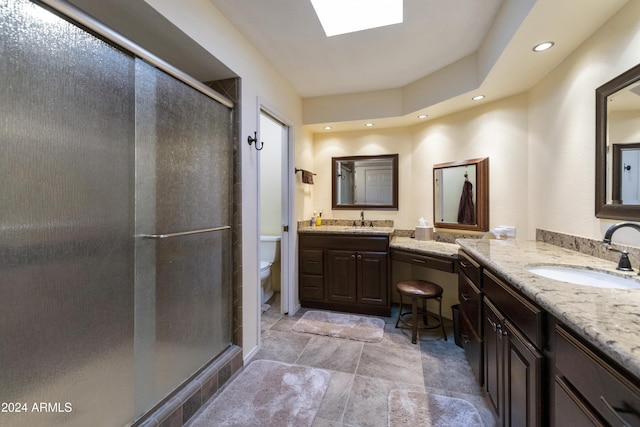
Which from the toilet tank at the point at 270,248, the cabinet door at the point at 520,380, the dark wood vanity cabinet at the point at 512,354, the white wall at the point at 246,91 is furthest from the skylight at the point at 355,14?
the toilet tank at the point at 270,248

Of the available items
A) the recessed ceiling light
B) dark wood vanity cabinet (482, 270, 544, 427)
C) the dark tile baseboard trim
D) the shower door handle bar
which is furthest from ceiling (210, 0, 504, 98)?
the dark tile baseboard trim

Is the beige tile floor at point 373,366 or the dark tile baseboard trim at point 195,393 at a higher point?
the dark tile baseboard trim at point 195,393

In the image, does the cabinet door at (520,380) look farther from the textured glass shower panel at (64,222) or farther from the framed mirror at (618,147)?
the textured glass shower panel at (64,222)

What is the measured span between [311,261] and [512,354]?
211cm

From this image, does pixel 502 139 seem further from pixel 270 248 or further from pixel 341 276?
pixel 270 248

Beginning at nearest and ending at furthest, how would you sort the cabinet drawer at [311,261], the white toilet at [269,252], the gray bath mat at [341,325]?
the gray bath mat at [341,325]
the cabinet drawer at [311,261]
the white toilet at [269,252]

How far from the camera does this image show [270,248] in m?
3.30

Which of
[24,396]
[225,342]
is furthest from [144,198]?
[225,342]

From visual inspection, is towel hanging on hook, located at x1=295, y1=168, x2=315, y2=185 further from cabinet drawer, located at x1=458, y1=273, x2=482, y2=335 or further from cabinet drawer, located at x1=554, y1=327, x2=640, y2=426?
cabinet drawer, located at x1=554, y1=327, x2=640, y2=426

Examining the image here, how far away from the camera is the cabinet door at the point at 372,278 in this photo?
285cm

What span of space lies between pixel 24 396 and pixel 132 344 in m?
0.38

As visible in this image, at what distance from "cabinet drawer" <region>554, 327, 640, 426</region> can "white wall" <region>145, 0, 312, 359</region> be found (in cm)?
179

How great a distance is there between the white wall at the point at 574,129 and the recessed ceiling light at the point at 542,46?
190mm

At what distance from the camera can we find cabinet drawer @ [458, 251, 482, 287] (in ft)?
5.46
